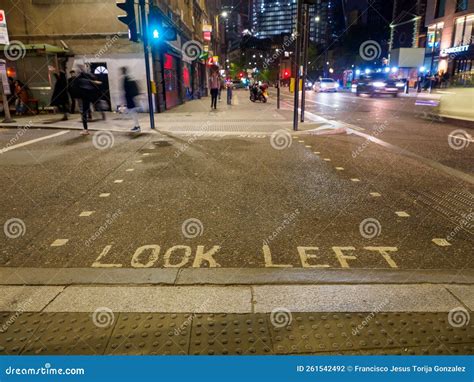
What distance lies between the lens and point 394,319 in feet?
9.21

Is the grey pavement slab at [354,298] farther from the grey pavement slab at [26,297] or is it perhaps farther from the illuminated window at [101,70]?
the illuminated window at [101,70]

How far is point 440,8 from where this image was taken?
47.3m

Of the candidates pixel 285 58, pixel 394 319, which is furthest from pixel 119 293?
pixel 285 58

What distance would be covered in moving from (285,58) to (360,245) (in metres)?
18.7

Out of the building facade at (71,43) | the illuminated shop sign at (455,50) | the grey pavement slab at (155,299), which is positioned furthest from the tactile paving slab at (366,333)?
the illuminated shop sign at (455,50)

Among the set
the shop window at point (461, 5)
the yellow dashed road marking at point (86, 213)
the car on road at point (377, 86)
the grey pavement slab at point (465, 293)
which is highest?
the shop window at point (461, 5)

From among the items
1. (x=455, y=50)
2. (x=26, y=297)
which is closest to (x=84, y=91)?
(x=26, y=297)

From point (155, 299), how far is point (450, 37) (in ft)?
168

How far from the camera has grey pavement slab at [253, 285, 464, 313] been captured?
2.94 m

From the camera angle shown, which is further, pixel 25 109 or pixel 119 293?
pixel 25 109

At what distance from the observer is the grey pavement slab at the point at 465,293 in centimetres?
299

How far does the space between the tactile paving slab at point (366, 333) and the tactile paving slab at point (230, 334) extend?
0.09 metres

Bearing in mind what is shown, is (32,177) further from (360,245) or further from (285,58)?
(285,58)

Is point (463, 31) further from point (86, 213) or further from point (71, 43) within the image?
point (86, 213)
